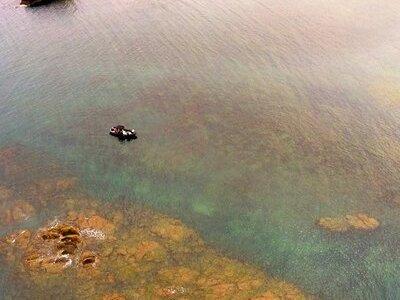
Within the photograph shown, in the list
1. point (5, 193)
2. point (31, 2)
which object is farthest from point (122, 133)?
point (31, 2)

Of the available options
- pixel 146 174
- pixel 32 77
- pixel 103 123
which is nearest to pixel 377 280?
pixel 146 174

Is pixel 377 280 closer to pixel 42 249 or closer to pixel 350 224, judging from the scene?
pixel 350 224

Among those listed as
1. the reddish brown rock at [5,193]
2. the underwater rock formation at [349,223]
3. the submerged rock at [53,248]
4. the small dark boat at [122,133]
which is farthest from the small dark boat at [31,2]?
the underwater rock formation at [349,223]

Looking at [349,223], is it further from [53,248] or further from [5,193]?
[5,193]

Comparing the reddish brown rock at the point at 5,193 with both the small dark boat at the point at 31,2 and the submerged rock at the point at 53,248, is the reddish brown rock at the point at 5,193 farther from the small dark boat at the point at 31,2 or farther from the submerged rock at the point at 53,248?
the small dark boat at the point at 31,2

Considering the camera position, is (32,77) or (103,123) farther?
(32,77)

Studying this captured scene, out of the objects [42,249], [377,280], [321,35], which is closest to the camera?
[377,280]

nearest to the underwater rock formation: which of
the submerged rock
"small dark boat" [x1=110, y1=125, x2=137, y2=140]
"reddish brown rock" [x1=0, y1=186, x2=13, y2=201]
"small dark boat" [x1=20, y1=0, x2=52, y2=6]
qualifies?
the submerged rock
